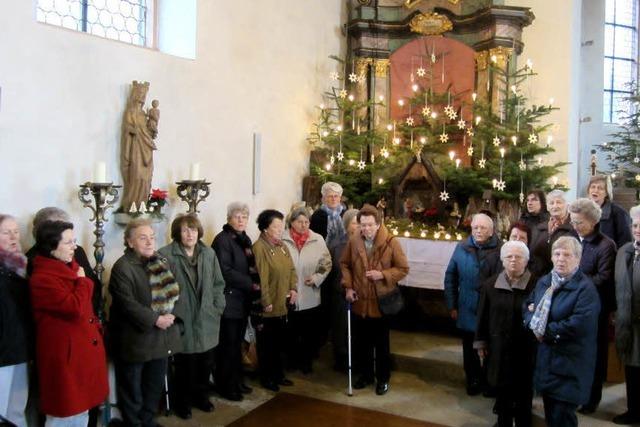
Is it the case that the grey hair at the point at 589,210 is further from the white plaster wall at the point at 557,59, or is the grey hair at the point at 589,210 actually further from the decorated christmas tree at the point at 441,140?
the white plaster wall at the point at 557,59

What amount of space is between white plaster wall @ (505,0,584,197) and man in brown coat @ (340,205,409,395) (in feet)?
12.2

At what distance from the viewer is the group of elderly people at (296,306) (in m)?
3.57

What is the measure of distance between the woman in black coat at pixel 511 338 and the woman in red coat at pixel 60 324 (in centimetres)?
245

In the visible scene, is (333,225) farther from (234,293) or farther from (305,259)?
(234,293)

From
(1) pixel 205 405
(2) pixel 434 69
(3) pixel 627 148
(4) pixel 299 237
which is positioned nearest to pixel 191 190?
(4) pixel 299 237

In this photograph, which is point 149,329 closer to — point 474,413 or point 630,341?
point 474,413

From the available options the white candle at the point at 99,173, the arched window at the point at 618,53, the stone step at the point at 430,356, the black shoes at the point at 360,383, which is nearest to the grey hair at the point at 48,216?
the white candle at the point at 99,173

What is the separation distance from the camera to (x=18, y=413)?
368 cm

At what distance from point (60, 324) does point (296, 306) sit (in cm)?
220

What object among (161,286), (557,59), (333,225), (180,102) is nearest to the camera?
(161,286)

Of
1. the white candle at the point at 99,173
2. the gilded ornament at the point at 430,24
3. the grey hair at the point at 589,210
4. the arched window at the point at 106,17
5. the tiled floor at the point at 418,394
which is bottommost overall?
the tiled floor at the point at 418,394

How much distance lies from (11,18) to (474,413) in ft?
14.0

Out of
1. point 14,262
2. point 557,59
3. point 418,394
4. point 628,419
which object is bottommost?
point 418,394

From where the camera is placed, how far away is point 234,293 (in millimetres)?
4914
